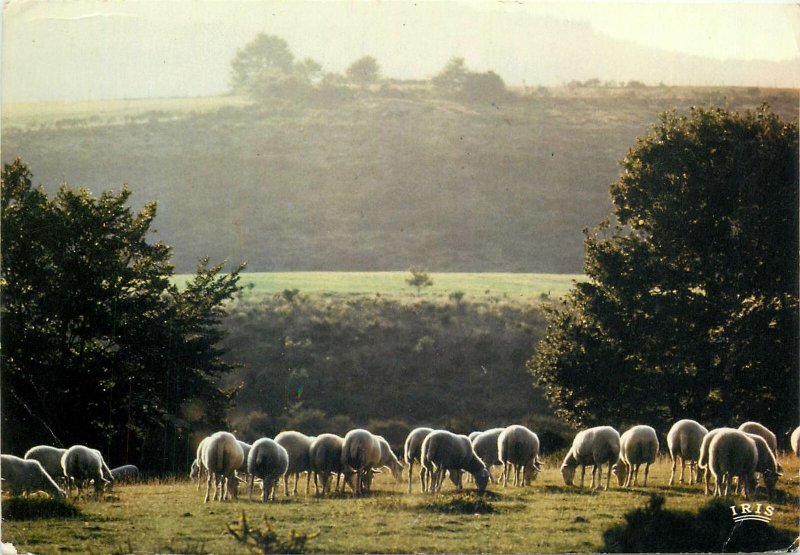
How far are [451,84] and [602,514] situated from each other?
5462 mm

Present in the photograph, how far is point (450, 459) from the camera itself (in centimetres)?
1389

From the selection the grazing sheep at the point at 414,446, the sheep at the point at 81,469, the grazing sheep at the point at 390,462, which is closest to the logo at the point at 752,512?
the grazing sheep at the point at 414,446

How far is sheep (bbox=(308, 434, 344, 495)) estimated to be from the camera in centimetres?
1396

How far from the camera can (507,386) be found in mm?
14289

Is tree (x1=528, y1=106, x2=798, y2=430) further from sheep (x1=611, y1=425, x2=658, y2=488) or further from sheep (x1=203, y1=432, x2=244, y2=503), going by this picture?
sheep (x1=203, y1=432, x2=244, y2=503)

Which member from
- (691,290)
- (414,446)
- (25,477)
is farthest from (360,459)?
(691,290)

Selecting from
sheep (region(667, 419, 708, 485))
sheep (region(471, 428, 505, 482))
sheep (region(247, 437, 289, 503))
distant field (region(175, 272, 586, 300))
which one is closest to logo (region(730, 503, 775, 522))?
sheep (region(667, 419, 708, 485))

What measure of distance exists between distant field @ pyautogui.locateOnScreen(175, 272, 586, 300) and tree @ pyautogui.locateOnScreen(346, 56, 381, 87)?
2360mm

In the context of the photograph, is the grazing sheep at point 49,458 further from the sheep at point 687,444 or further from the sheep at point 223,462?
the sheep at point 687,444

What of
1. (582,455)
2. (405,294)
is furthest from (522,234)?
(582,455)

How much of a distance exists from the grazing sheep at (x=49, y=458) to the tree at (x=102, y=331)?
0.41ft

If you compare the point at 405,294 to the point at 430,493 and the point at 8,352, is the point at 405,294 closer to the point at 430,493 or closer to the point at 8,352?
the point at 430,493

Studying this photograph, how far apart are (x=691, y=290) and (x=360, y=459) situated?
457cm

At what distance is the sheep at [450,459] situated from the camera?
13.9 meters
